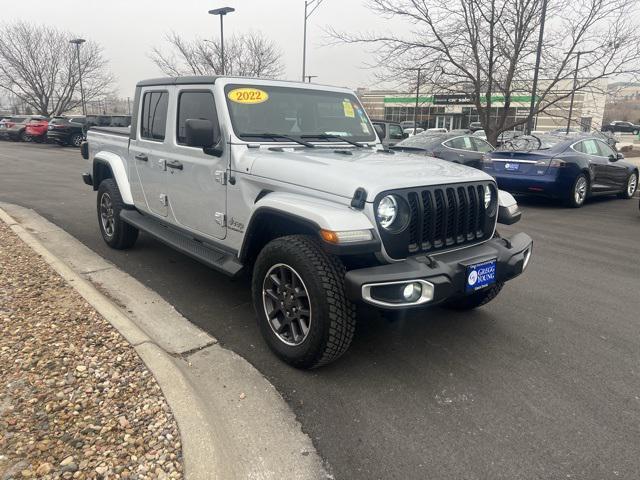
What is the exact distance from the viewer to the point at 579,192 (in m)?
10.1

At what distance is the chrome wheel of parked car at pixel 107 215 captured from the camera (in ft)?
19.3

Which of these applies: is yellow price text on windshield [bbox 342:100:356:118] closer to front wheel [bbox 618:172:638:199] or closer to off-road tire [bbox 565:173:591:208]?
off-road tire [bbox 565:173:591:208]

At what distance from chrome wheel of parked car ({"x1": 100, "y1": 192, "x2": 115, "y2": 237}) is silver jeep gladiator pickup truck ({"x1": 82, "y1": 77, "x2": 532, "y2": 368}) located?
106 centimetres

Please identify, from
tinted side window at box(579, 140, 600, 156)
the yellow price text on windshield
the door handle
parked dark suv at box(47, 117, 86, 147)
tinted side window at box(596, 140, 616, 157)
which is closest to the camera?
the door handle

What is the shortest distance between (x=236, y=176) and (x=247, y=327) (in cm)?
120

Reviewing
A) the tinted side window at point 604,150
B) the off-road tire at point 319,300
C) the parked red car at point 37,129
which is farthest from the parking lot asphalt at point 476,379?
the parked red car at point 37,129

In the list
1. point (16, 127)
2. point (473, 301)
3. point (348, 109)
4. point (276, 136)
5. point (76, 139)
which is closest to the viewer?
point (276, 136)

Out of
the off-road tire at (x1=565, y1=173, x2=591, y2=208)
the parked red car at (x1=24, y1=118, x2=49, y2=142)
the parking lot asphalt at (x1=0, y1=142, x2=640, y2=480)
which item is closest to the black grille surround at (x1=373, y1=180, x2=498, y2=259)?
the parking lot asphalt at (x1=0, y1=142, x2=640, y2=480)

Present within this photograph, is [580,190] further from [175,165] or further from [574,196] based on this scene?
[175,165]

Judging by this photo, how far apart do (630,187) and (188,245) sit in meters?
11.3

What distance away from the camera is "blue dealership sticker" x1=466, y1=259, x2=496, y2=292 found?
3084 millimetres

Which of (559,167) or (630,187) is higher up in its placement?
(559,167)

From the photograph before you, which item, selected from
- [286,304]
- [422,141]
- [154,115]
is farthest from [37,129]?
[286,304]

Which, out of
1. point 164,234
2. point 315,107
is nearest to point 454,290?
point 315,107
